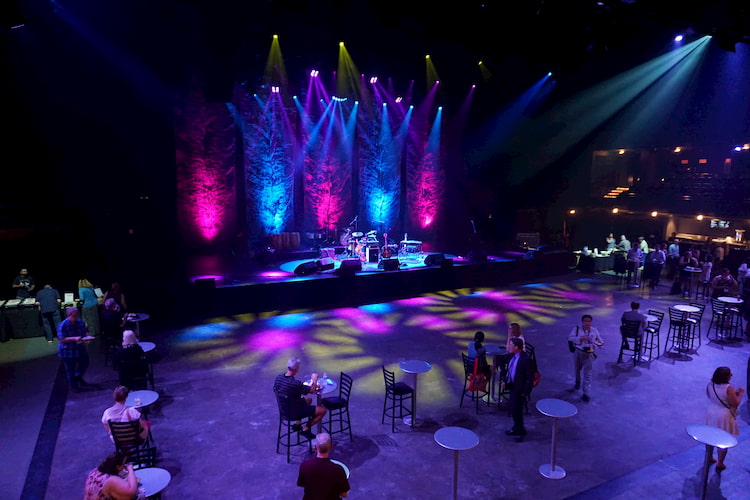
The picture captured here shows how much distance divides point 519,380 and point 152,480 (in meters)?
3.96

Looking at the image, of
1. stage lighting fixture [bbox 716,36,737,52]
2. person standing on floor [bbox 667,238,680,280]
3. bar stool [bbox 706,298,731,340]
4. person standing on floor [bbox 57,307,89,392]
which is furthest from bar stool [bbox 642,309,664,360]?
person standing on floor [bbox 57,307,89,392]

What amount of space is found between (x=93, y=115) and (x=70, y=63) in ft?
4.22

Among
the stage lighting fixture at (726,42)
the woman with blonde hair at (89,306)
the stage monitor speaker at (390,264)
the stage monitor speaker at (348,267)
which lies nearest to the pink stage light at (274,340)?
the stage monitor speaker at (348,267)

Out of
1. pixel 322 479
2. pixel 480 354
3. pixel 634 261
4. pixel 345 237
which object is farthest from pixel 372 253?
pixel 322 479

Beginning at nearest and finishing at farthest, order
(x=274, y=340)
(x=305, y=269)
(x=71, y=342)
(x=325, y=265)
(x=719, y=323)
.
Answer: (x=71, y=342) → (x=274, y=340) → (x=719, y=323) → (x=305, y=269) → (x=325, y=265)

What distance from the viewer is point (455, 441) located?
14.0 feet

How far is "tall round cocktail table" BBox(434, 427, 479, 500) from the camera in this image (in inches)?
165

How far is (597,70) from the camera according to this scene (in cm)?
1750

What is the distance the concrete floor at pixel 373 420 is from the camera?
5020 mm

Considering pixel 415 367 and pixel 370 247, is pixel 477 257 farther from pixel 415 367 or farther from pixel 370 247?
pixel 415 367

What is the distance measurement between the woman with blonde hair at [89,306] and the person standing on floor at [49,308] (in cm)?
43

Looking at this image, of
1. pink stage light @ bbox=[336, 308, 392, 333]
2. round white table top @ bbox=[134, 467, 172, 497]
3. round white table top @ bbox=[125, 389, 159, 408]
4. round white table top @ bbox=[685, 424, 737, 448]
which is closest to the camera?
round white table top @ bbox=[134, 467, 172, 497]

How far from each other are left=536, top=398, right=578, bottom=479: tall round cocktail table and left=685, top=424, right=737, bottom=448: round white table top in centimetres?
106

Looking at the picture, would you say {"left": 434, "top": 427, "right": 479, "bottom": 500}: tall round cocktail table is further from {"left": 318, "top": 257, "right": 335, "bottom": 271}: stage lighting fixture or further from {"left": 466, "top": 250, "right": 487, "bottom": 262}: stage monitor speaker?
{"left": 466, "top": 250, "right": 487, "bottom": 262}: stage monitor speaker
